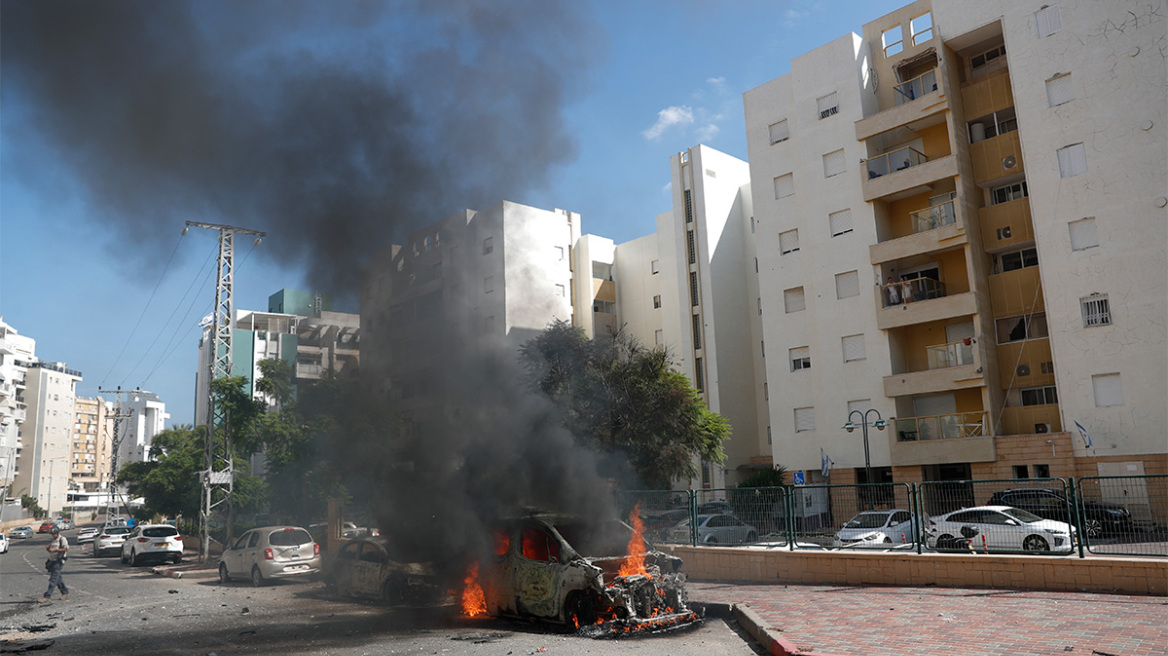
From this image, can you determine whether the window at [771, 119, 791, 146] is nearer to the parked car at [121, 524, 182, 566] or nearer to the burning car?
the burning car

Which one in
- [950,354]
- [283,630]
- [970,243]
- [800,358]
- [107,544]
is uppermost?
[970,243]

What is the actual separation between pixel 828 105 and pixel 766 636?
28403 millimetres

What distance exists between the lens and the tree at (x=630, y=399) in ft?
81.8

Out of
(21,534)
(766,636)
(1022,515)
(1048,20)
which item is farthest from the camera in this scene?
(21,534)

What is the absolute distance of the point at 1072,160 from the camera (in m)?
25.6

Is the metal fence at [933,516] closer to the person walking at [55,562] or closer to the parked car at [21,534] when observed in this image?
the person walking at [55,562]

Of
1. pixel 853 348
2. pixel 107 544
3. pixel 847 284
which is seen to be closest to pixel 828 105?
pixel 847 284

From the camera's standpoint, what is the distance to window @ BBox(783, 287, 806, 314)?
33.4 m

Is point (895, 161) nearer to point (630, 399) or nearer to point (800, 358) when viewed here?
point (800, 358)

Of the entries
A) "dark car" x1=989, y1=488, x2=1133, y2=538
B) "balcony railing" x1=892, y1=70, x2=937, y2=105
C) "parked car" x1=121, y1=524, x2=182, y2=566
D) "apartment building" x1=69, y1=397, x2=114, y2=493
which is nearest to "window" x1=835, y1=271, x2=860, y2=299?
"balcony railing" x1=892, y1=70, x2=937, y2=105

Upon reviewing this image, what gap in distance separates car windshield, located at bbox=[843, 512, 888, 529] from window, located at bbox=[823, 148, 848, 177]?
21181 mm

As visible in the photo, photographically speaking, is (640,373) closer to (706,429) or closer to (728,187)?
(706,429)

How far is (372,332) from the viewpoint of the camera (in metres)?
15.3

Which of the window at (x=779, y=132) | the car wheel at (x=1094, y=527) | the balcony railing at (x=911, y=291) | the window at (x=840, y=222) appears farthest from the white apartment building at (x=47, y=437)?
the car wheel at (x=1094, y=527)
